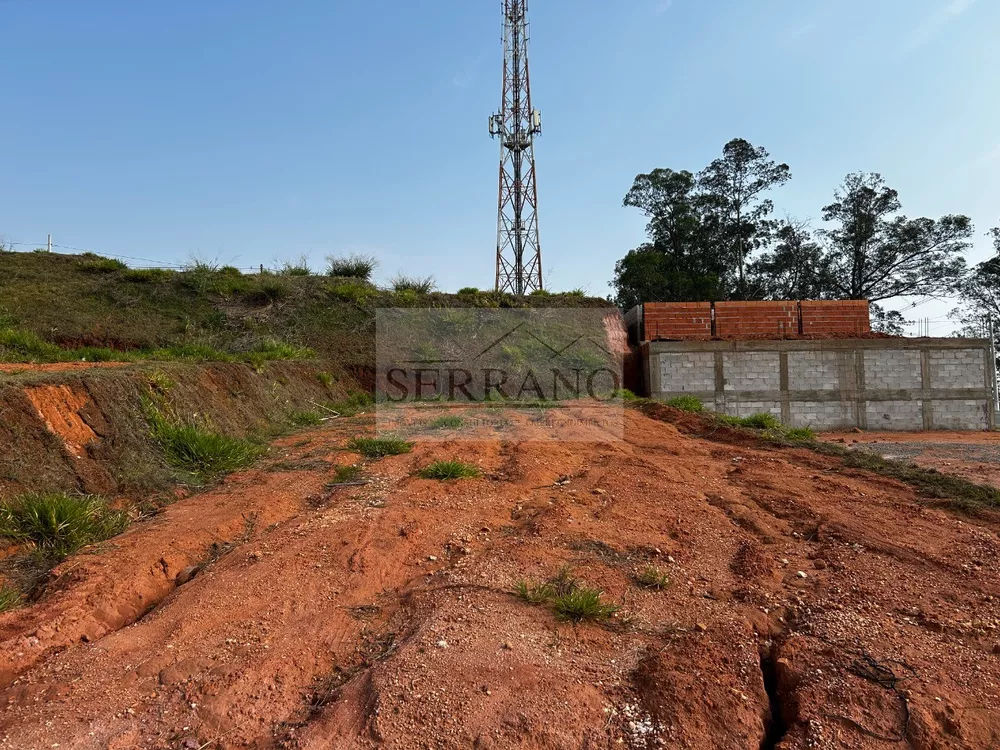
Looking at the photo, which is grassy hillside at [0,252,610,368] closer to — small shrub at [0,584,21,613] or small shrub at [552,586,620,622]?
small shrub at [0,584,21,613]

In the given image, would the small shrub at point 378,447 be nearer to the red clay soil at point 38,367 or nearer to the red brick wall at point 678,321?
the red clay soil at point 38,367

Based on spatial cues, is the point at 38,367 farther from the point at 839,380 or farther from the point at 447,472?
the point at 839,380

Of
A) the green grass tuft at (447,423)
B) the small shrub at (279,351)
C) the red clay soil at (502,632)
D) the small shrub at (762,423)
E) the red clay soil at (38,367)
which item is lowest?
the red clay soil at (502,632)

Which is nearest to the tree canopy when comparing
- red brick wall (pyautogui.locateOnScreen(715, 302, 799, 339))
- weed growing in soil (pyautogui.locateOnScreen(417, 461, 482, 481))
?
red brick wall (pyautogui.locateOnScreen(715, 302, 799, 339))

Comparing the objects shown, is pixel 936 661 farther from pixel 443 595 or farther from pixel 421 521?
pixel 421 521

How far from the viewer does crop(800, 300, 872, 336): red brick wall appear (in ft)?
54.1

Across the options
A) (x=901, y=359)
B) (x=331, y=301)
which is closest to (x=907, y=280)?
(x=901, y=359)

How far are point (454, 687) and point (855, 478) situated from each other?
5.27 metres

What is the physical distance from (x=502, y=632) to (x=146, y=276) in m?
13.9

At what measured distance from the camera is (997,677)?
7.76 ft

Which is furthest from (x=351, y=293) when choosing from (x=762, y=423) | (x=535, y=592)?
(x=535, y=592)

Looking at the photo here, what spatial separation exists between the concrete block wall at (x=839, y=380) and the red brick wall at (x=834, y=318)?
1.02m

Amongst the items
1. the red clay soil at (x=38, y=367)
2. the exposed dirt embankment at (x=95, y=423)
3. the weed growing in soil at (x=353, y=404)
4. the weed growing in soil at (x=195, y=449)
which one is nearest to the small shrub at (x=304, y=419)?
the weed growing in soil at (x=353, y=404)

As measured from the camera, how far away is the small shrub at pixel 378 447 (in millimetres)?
6211
